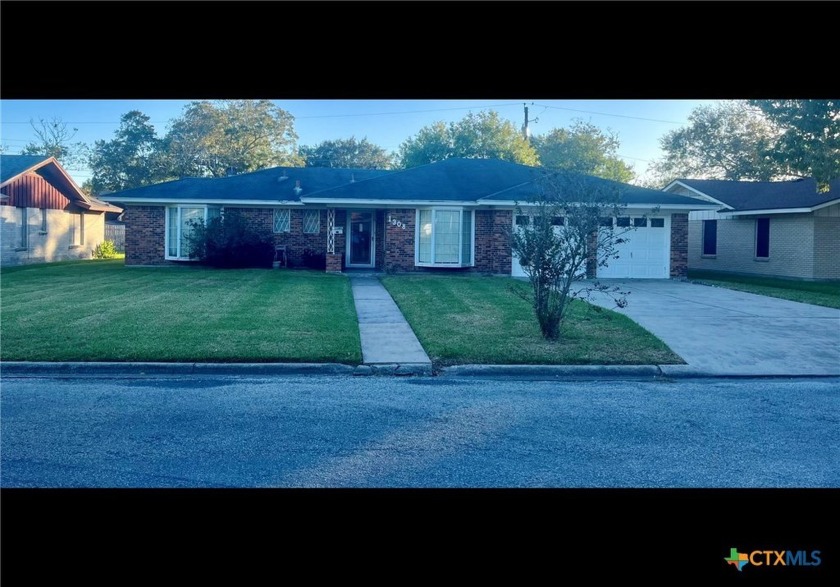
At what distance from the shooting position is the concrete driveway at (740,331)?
10.0 meters

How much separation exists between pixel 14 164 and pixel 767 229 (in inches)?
1163

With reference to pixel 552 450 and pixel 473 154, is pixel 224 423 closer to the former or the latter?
pixel 552 450

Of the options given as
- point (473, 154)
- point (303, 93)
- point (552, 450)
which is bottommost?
point (552, 450)

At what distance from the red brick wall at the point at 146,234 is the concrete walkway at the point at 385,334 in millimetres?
11618

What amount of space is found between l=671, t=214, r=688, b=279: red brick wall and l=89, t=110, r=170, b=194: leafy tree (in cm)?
3629

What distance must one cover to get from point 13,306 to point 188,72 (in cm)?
1346

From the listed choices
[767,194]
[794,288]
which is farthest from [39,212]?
[767,194]

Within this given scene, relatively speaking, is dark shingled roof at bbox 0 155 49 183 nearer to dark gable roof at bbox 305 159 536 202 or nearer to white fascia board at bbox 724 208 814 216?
dark gable roof at bbox 305 159 536 202

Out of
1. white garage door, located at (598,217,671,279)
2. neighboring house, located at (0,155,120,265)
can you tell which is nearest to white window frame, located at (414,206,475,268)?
white garage door, located at (598,217,671,279)

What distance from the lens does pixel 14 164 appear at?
29.2 meters

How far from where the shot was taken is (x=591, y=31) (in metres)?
2.38

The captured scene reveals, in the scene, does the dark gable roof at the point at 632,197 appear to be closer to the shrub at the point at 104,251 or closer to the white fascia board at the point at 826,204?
the white fascia board at the point at 826,204

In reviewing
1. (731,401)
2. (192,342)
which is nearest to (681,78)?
(731,401)

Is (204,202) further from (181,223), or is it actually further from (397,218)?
(397,218)
